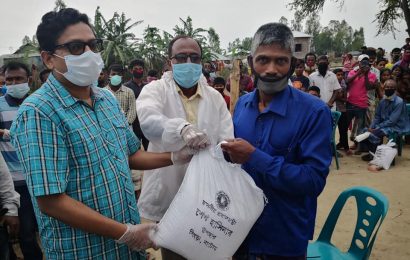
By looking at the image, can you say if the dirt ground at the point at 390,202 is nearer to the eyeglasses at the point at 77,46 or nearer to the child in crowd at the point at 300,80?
the child in crowd at the point at 300,80

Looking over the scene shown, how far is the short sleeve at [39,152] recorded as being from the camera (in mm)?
1262

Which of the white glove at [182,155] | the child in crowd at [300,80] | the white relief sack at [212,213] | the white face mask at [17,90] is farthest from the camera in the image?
the child in crowd at [300,80]

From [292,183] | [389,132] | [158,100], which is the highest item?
[158,100]

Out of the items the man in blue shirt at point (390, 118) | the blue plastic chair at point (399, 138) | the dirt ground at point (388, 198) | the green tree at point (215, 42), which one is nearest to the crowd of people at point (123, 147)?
the dirt ground at point (388, 198)

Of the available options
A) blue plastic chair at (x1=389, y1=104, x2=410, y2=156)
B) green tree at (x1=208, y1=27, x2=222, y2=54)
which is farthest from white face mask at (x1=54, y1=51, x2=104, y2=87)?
green tree at (x1=208, y1=27, x2=222, y2=54)

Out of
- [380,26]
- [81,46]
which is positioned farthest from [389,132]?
[380,26]

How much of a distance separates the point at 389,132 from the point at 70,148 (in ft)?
20.7

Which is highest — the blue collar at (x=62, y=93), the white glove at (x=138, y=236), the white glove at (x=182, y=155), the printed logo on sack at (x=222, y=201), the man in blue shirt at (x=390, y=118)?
the blue collar at (x=62, y=93)

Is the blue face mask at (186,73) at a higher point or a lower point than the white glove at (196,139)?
higher

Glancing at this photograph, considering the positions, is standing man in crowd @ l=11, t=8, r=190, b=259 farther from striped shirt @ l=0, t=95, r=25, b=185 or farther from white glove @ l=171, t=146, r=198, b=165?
striped shirt @ l=0, t=95, r=25, b=185

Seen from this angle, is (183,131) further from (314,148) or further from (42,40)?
(42,40)

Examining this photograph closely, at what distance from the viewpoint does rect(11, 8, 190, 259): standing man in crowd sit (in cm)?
128

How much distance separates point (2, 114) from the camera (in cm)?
297

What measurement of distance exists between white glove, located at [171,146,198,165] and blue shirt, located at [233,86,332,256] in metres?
0.31
